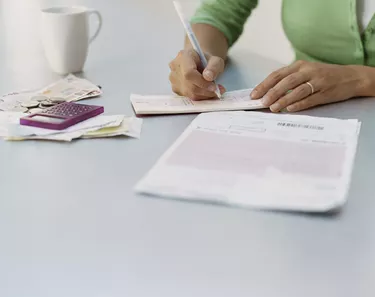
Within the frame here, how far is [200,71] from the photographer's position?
3.49 feet

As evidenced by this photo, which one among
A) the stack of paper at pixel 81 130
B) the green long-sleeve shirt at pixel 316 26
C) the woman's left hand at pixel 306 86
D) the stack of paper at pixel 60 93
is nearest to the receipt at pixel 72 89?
the stack of paper at pixel 60 93

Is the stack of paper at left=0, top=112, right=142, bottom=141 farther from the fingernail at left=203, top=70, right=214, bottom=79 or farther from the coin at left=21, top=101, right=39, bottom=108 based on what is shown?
the fingernail at left=203, top=70, right=214, bottom=79

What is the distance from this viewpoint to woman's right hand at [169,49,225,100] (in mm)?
1010

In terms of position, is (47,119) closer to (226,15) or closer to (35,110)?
(35,110)

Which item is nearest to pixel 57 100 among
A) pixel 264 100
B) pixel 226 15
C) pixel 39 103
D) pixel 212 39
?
pixel 39 103

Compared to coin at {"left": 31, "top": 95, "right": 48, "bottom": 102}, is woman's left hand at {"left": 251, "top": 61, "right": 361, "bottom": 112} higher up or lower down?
lower down

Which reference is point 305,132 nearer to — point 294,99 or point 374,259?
point 294,99

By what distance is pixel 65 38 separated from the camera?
3.84 ft

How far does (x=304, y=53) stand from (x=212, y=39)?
0.21 metres

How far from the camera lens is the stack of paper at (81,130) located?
2.77ft

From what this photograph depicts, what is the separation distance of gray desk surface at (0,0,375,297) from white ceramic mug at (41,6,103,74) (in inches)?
14.1

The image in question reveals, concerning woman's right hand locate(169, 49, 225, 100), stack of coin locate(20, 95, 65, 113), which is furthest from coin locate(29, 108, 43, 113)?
woman's right hand locate(169, 49, 225, 100)

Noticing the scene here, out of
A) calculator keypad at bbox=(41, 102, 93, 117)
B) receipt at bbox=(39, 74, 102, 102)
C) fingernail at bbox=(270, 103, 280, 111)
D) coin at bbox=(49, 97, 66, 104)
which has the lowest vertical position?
fingernail at bbox=(270, 103, 280, 111)

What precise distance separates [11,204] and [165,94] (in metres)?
0.45
